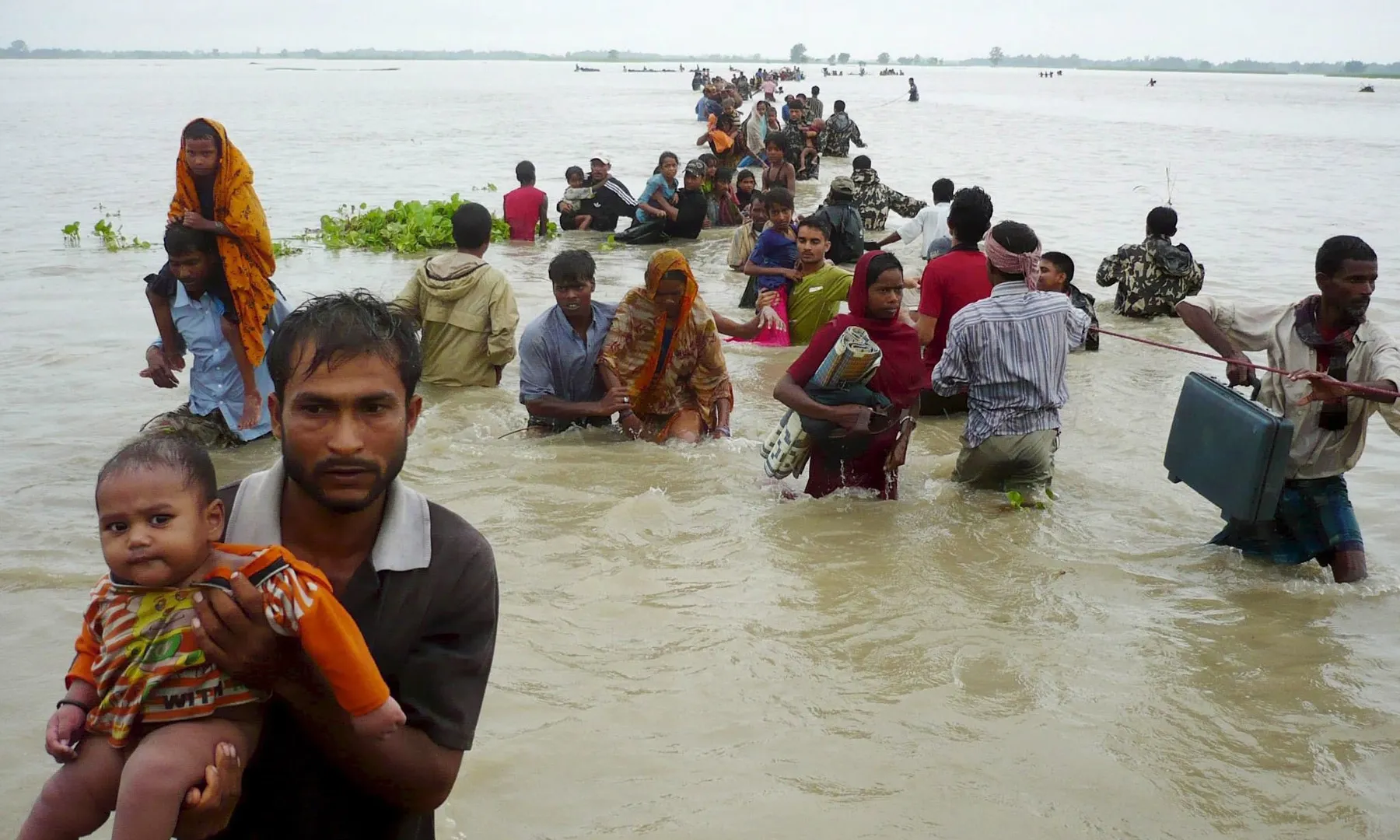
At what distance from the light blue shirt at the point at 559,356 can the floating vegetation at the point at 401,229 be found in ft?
23.9

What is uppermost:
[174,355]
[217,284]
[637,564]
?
[217,284]

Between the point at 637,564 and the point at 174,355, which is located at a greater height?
the point at 174,355

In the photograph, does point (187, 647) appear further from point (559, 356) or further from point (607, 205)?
point (607, 205)

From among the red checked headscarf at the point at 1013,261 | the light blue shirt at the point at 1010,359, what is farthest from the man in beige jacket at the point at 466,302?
the red checked headscarf at the point at 1013,261

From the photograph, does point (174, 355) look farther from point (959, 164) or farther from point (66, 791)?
point (959, 164)

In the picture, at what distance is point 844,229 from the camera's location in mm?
10922

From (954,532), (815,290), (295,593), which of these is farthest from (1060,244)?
(295,593)

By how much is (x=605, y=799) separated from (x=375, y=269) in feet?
32.9

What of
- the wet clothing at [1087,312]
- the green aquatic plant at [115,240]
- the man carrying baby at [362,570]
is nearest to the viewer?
the man carrying baby at [362,570]

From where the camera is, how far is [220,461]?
5.91 m

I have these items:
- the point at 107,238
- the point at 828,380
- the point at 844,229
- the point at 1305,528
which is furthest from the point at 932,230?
the point at 107,238

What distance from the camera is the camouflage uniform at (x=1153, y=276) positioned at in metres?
9.88

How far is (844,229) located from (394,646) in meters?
9.61

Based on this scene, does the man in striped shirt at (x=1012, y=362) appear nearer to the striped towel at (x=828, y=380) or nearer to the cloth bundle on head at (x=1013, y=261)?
the cloth bundle on head at (x=1013, y=261)
